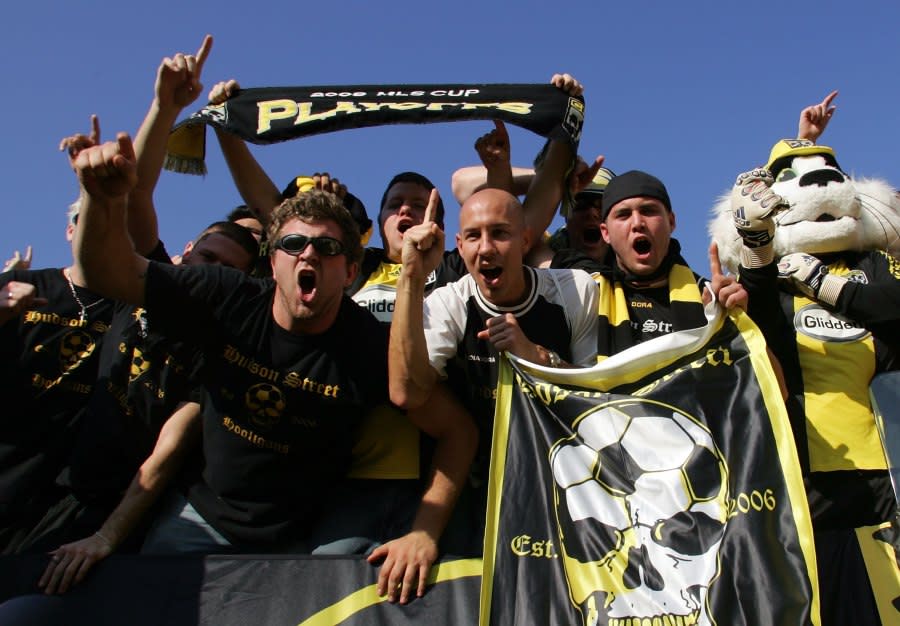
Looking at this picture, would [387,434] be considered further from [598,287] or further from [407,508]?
[598,287]

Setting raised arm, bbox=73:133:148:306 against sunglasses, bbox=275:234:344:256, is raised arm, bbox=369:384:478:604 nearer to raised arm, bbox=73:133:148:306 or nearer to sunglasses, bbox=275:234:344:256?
sunglasses, bbox=275:234:344:256

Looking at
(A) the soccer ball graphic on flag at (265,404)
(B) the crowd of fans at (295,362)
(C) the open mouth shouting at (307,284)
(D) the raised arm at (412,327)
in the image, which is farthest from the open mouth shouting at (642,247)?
(A) the soccer ball graphic on flag at (265,404)

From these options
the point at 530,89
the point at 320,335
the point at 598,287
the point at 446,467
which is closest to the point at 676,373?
the point at 598,287

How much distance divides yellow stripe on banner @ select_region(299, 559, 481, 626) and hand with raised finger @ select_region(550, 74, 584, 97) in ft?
9.38

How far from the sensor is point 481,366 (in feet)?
11.7

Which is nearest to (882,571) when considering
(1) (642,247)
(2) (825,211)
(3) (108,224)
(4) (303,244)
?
(1) (642,247)

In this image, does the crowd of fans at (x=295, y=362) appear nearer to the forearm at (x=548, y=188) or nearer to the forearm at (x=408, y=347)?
the forearm at (x=408, y=347)

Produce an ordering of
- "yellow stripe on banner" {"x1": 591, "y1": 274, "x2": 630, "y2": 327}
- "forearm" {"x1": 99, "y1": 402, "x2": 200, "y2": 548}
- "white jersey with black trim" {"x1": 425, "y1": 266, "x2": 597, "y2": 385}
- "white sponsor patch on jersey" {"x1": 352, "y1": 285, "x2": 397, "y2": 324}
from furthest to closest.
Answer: "white sponsor patch on jersey" {"x1": 352, "y1": 285, "x2": 397, "y2": 324}
"yellow stripe on banner" {"x1": 591, "y1": 274, "x2": 630, "y2": 327}
"white jersey with black trim" {"x1": 425, "y1": 266, "x2": 597, "y2": 385}
"forearm" {"x1": 99, "y1": 402, "x2": 200, "y2": 548}

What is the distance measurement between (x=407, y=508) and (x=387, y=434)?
352 millimetres

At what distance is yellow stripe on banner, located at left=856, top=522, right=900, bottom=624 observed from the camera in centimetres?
306

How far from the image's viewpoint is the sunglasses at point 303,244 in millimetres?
3582

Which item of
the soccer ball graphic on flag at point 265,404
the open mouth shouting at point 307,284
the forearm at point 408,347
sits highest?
the open mouth shouting at point 307,284

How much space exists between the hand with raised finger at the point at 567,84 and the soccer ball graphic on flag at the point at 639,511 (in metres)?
2.22

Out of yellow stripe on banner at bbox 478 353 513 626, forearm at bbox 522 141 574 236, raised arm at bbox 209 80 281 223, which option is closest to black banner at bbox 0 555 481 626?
yellow stripe on banner at bbox 478 353 513 626
